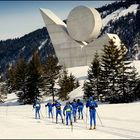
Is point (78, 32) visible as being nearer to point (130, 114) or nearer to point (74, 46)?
point (74, 46)

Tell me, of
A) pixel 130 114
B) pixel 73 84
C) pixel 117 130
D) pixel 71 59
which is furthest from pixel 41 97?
pixel 117 130

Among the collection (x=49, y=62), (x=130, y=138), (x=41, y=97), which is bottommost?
(x=130, y=138)

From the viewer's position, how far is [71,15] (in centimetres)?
7450

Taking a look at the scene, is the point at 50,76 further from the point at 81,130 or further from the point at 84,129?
the point at 81,130

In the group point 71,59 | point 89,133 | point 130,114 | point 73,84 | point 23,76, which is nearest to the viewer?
point 89,133

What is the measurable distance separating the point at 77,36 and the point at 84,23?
287 centimetres

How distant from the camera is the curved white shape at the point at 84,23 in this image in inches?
2842

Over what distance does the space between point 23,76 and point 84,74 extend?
10.1 m

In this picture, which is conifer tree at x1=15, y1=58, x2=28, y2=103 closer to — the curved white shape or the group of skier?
the curved white shape

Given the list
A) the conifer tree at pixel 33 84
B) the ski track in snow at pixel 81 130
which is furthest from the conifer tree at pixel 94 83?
the ski track in snow at pixel 81 130

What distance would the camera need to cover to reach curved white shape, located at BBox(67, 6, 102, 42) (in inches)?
2842

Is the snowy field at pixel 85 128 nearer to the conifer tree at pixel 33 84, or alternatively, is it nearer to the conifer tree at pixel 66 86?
the conifer tree at pixel 66 86

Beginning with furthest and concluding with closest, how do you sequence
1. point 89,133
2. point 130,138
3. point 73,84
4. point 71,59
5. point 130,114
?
point 71,59
point 73,84
point 130,114
point 89,133
point 130,138

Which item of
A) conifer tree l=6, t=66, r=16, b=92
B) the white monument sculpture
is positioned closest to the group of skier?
the white monument sculpture
